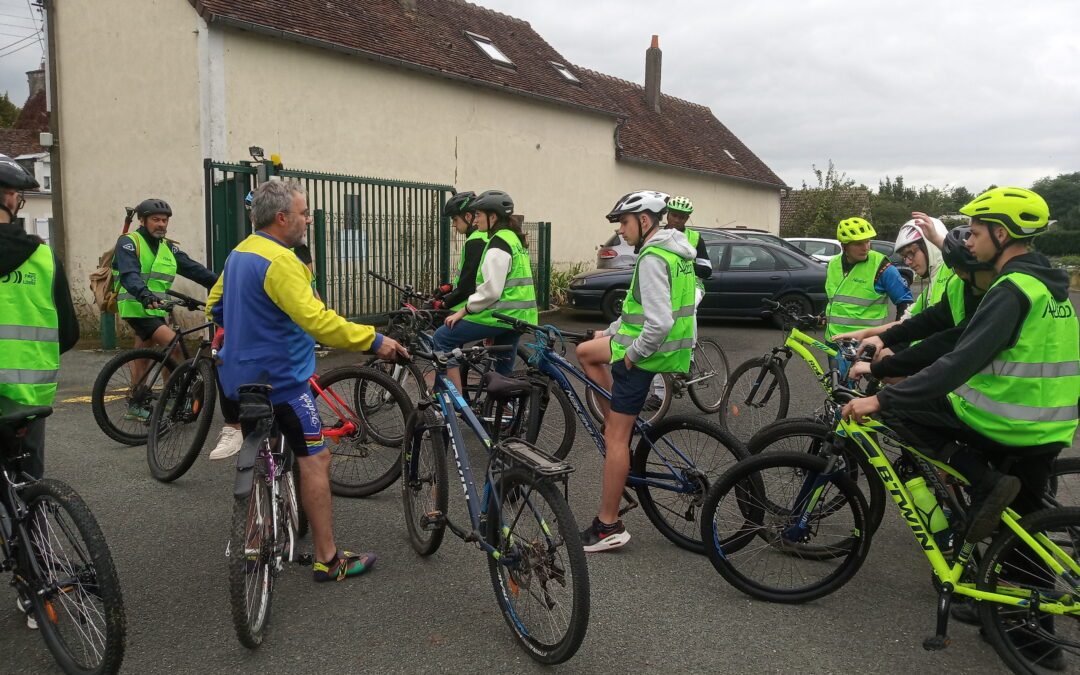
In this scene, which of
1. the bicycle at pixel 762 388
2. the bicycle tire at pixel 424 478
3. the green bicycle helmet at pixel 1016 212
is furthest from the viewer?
the bicycle at pixel 762 388

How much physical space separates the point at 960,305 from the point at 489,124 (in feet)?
45.2

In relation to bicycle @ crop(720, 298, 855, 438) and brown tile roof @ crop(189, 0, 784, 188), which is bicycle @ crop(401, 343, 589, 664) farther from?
brown tile roof @ crop(189, 0, 784, 188)

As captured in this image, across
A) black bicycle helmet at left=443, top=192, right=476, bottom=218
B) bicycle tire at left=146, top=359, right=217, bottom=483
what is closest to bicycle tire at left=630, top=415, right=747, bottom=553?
black bicycle helmet at left=443, top=192, right=476, bottom=218

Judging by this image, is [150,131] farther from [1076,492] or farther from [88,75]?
[1076,492]

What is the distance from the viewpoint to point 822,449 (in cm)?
378

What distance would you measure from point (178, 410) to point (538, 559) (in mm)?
3492

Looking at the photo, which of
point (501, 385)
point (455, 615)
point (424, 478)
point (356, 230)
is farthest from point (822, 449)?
point (356, 230)

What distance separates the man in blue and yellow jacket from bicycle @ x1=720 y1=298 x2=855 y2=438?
356 cm

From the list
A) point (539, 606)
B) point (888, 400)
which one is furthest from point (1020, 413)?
point (539, 606)

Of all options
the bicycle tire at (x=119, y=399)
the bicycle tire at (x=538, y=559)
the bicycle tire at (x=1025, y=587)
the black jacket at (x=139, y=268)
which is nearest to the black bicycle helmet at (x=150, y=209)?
the black jacket at (x=139, y=268)

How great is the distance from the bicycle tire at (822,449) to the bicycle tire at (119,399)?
4419 millimetres

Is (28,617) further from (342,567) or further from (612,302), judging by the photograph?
(612,302)

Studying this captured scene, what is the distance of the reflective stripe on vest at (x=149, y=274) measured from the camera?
6.40 meters

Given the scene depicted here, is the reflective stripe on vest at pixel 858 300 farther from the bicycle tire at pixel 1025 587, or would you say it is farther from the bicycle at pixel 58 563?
the bicycle at pixel 58 563
